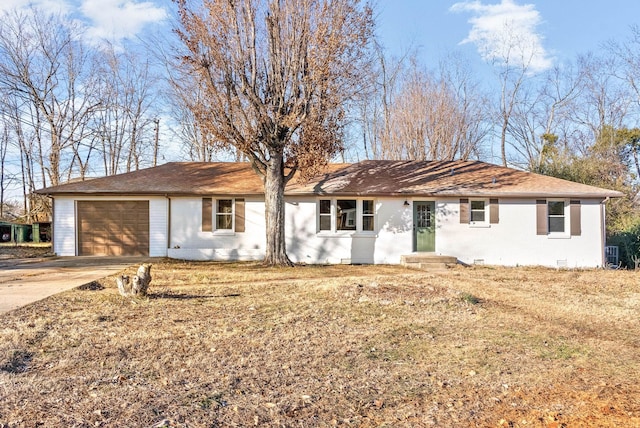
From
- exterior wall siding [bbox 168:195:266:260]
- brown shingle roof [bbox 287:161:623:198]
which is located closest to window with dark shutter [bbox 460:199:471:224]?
brown shingle roof [bbox 287:161:623:198]

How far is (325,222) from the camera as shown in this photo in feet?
50.8

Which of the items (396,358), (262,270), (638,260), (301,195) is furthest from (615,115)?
(396,358)

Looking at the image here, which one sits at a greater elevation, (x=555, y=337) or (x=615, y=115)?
(x=615, y=115)

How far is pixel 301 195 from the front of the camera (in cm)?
1512

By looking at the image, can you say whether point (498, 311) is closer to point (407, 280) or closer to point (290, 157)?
point (407, 280)

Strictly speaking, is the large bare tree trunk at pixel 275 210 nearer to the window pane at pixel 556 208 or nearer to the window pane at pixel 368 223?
the window pane at pixel 368 223

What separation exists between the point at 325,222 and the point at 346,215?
2.56ft

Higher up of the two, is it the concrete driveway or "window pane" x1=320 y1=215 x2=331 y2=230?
"window pane" x1=320 y1=215 x2=331 y2=230

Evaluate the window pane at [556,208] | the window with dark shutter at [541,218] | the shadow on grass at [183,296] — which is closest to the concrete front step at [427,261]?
the window with dark shutter at [541,218]

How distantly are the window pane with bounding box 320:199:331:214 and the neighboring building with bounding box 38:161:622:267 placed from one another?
0.12 ft

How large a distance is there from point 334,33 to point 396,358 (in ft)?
31.7

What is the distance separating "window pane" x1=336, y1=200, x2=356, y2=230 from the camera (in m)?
15.5

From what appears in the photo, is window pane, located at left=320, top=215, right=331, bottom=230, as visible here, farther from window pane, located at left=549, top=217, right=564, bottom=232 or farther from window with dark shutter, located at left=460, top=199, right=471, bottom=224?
window pane, located at left=549, top=217, right=564, bottom=232

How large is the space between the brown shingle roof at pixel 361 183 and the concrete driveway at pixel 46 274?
2.56 m
